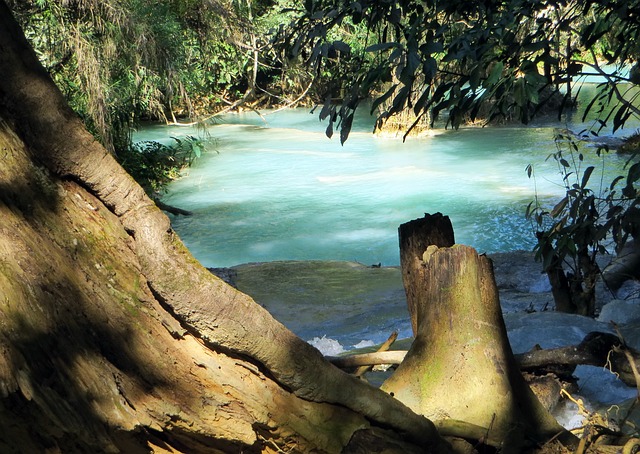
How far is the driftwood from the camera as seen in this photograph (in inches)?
107

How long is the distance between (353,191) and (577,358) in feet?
42.0

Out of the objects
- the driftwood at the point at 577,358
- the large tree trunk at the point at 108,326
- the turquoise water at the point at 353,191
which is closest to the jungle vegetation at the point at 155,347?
the large tree trunk at the point at 108,326

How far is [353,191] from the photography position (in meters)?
15.6

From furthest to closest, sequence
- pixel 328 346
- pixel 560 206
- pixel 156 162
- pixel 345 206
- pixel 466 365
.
Answer: pixel 156 162 < pixel 345 206 < pixel 328 346 < pixel 560 206 < pixel 466 365

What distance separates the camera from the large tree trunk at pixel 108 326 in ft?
5.25

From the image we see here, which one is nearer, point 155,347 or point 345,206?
point 155,347

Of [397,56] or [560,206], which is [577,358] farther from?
[560,206]

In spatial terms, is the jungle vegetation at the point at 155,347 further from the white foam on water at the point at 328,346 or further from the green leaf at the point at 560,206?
the white foam on water at the point at 328,346

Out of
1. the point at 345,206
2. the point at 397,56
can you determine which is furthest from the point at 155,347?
the point at 345,206

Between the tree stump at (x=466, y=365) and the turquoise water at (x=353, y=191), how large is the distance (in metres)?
8.79

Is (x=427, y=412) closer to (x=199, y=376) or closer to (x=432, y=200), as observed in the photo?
(x=199, y=376)

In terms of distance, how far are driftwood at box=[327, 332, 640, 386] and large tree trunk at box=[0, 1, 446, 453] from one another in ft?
3.43

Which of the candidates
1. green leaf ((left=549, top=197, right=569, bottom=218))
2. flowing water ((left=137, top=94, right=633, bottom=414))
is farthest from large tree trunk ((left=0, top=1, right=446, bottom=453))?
flowing water ((left=137, top=94, right=633, bottom=414))

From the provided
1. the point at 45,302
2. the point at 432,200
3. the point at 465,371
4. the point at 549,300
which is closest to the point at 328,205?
the point at 432,200
